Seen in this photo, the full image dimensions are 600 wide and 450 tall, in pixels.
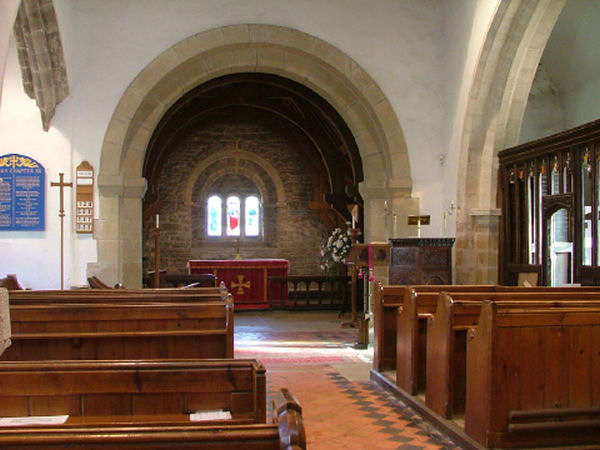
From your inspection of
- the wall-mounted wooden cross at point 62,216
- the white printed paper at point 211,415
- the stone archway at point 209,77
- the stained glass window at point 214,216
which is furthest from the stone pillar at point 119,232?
the stained glass window at point 214,216

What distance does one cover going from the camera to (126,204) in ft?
28.3

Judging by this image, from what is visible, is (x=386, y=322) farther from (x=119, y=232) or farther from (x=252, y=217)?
(x=252, y=217)

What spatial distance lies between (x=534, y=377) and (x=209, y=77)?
6696 mm

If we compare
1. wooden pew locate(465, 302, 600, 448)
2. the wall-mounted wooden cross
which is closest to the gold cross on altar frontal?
the wall-mounted wooden cross

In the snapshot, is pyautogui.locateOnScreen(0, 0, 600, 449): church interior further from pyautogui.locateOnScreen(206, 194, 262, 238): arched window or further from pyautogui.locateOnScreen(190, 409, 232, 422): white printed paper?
pyautogui.locateOnScreen(206, 194, 262, 238): arched window

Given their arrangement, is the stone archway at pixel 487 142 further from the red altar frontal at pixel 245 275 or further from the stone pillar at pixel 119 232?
the red altar frontal at pixel 245 275

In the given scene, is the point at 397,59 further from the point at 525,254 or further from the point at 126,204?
the point at 126,204

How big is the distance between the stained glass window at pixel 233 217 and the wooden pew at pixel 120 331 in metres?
11.2

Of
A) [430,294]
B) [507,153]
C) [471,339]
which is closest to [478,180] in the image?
[507,153]

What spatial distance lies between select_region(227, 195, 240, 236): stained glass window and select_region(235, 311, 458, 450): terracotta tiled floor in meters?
5.95

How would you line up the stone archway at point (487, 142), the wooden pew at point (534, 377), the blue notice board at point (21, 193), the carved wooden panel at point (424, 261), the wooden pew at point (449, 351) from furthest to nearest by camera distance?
the blue notice board at point (21, 193) → the stone archway at point (487, 142) → the carved wooden panel at point (424, 261) → the wooden pew at point (449, 351) → the wooden pew at point (534, 377)

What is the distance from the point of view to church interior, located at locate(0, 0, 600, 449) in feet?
11.7

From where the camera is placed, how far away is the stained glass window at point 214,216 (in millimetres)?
15094

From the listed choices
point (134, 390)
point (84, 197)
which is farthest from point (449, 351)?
point (84, 197)
